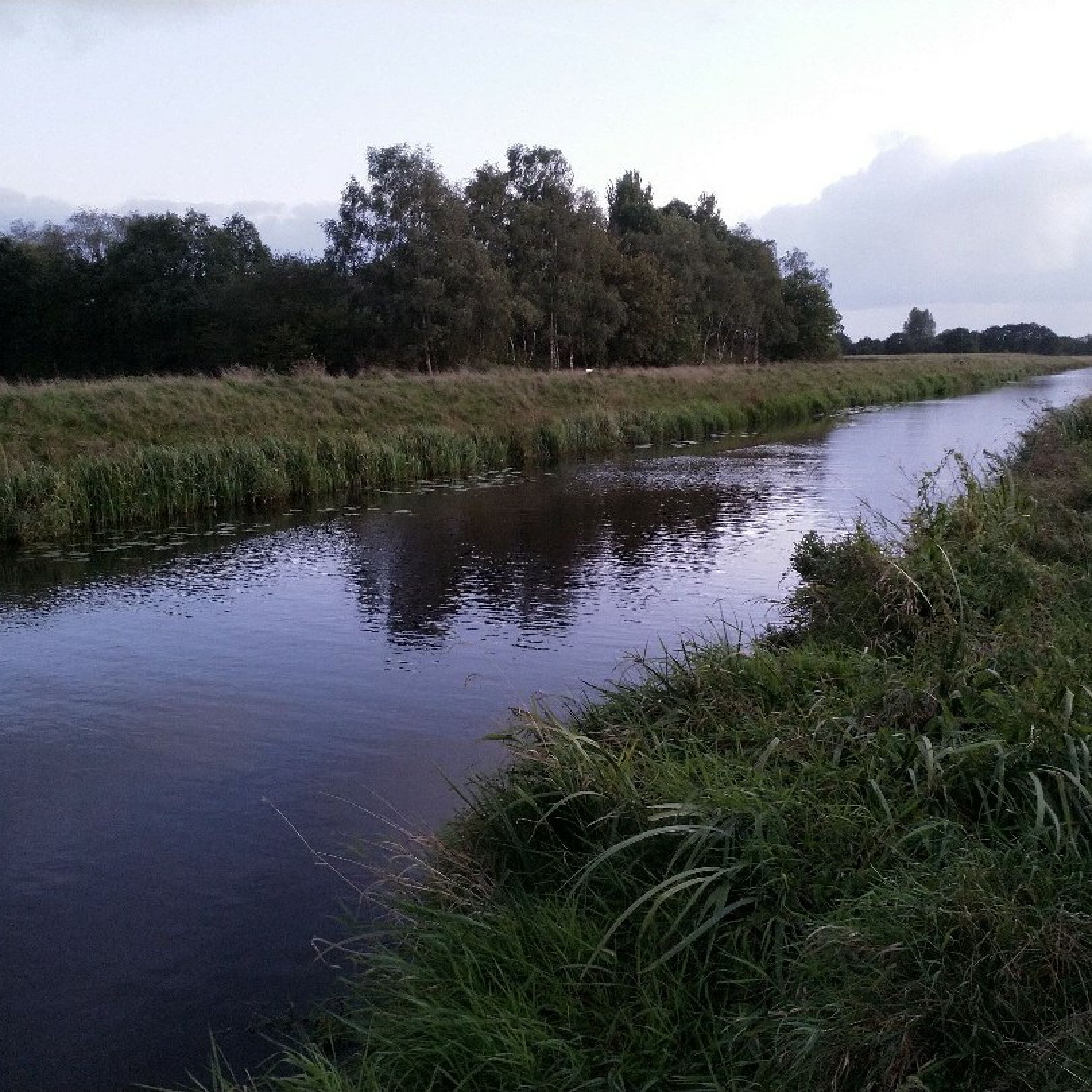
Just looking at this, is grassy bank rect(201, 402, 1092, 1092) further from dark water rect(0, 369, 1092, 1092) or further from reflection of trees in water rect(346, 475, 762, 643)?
reflection of trees in water rect(346, 475, 762, 643)

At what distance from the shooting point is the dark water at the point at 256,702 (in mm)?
4844

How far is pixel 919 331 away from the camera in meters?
138

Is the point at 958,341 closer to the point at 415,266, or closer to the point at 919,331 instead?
the point at 919,331

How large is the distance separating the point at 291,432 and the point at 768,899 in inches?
824

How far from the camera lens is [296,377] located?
28.3 m

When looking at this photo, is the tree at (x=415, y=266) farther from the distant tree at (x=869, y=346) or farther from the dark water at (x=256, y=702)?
the distant tree at (x=869, y=346)

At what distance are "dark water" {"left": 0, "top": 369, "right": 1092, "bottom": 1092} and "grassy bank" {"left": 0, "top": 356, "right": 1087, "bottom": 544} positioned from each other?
1694 millimetres

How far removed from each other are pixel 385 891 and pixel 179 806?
221 cm

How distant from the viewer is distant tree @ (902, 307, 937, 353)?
12888 centimetres

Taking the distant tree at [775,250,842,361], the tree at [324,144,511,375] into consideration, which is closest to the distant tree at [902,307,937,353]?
the distant tree at [775,250,842,361]

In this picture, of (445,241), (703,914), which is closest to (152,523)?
(703,914)

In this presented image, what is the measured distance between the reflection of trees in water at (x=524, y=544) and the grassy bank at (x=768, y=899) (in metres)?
5.54

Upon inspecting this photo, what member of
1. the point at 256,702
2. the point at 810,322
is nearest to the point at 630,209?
the point at 810,322

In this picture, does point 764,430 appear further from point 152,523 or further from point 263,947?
point 263,947
